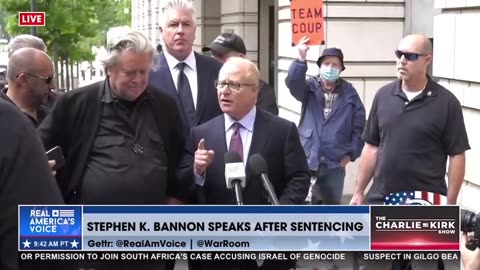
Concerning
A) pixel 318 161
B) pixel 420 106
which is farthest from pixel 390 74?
pixel 420 106

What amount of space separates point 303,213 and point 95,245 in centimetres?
86

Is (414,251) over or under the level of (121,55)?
under

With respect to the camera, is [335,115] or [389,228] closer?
[389,228]

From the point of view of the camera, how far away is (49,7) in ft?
114

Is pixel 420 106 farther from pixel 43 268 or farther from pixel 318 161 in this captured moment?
pixel 43 268

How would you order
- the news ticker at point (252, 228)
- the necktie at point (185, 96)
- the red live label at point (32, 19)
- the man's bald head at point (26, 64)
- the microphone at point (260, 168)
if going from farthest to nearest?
the red live label at point (32, 19), the necktie at point (185, 96), the man's bald head at point (26, 64), the microphone at point (260, 168), the news ticker at point (252, 228)

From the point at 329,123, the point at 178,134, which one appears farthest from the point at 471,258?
the point at 329,123

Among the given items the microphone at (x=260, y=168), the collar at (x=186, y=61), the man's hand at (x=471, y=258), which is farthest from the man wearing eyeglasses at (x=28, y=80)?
the man's hand at (x=471, y=258)

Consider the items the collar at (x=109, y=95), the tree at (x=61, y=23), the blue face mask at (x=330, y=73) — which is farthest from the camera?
the tree at (x=61, y=23)

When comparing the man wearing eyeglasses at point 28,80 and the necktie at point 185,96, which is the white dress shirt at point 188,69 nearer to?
the necktie at point 185,96

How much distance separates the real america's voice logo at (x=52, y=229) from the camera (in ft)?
10.8

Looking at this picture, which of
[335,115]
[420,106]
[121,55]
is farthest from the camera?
[335,115]

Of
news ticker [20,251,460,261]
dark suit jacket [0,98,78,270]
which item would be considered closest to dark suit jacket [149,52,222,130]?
news ticker [20,251,460,261]

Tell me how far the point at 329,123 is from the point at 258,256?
4882 mm
